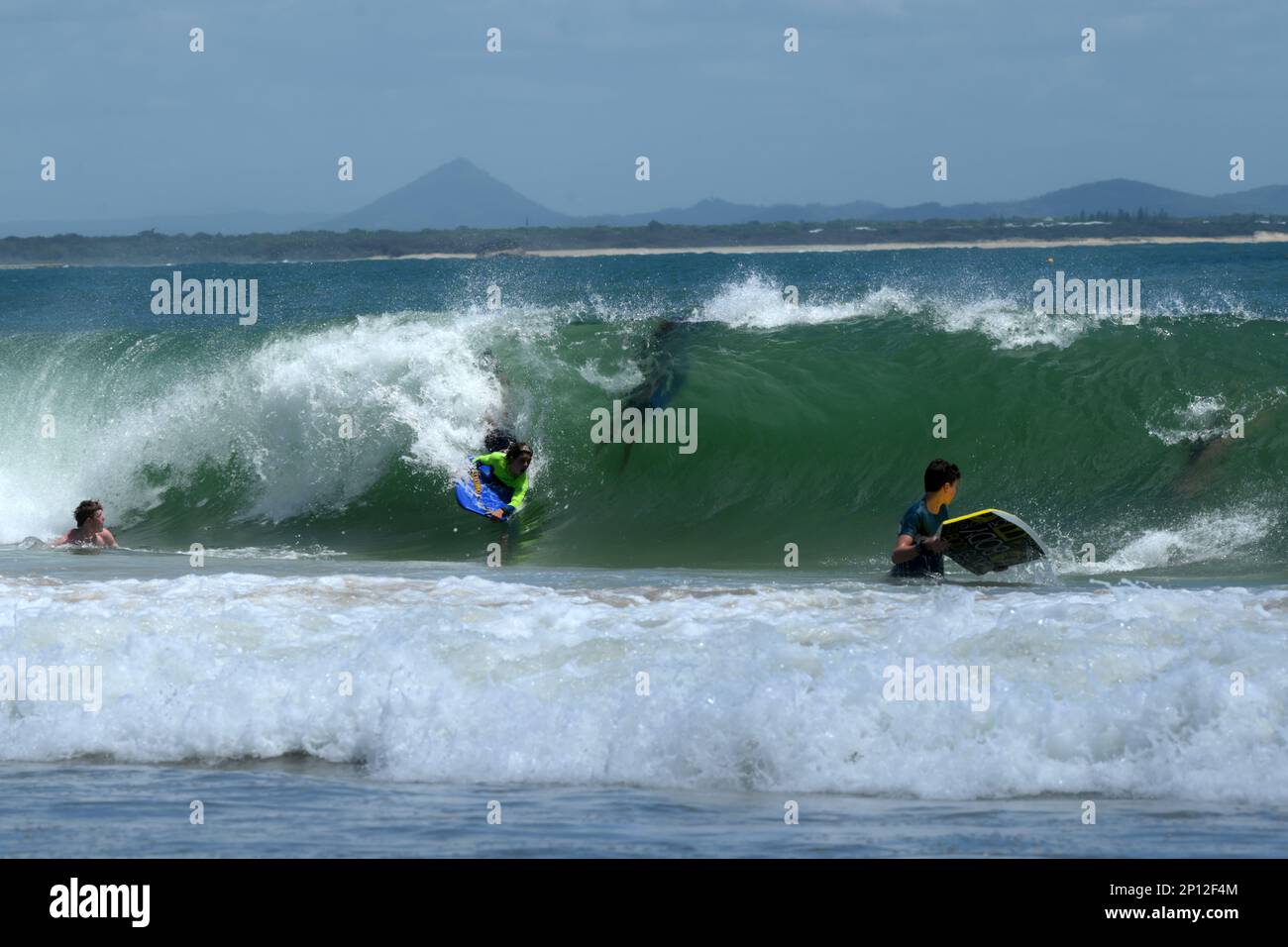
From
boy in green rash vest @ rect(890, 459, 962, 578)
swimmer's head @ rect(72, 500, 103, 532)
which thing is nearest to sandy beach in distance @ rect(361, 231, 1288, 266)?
swimmer's head @ rect(72, 500, 103, 532)

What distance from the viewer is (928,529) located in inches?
418

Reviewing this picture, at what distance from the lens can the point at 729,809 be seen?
660 centimetres

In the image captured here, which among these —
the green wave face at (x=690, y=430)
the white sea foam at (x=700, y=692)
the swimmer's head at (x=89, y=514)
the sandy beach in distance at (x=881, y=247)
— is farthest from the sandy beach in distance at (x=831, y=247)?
the white sea foam at (x=700, y=692)

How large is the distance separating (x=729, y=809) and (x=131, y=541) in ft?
36.6

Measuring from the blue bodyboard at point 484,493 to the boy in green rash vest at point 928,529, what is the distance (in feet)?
16.0

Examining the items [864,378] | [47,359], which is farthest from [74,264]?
[864,378]

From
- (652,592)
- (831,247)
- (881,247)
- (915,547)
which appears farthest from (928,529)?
(831,247)

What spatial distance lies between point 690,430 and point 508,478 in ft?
10.3

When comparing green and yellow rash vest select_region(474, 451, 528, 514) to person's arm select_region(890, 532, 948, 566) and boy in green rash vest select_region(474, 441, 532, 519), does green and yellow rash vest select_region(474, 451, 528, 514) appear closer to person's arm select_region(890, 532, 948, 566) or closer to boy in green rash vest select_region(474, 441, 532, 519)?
boy in green rash vest select_region(474, 441, 532, 519)

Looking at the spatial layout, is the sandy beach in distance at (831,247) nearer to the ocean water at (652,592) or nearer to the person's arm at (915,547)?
the ocean water at (652,592)

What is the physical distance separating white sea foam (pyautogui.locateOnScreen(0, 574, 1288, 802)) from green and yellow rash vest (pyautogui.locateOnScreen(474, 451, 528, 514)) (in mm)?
4814

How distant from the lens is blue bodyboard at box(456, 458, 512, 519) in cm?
1467

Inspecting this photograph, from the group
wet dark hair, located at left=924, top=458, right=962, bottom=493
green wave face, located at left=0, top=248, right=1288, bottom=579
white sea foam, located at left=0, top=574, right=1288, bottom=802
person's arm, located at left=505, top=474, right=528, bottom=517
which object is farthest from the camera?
green wave face, located at left=0, top=248, right=1288, bottom=579

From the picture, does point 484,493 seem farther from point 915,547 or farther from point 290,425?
point 915,547
